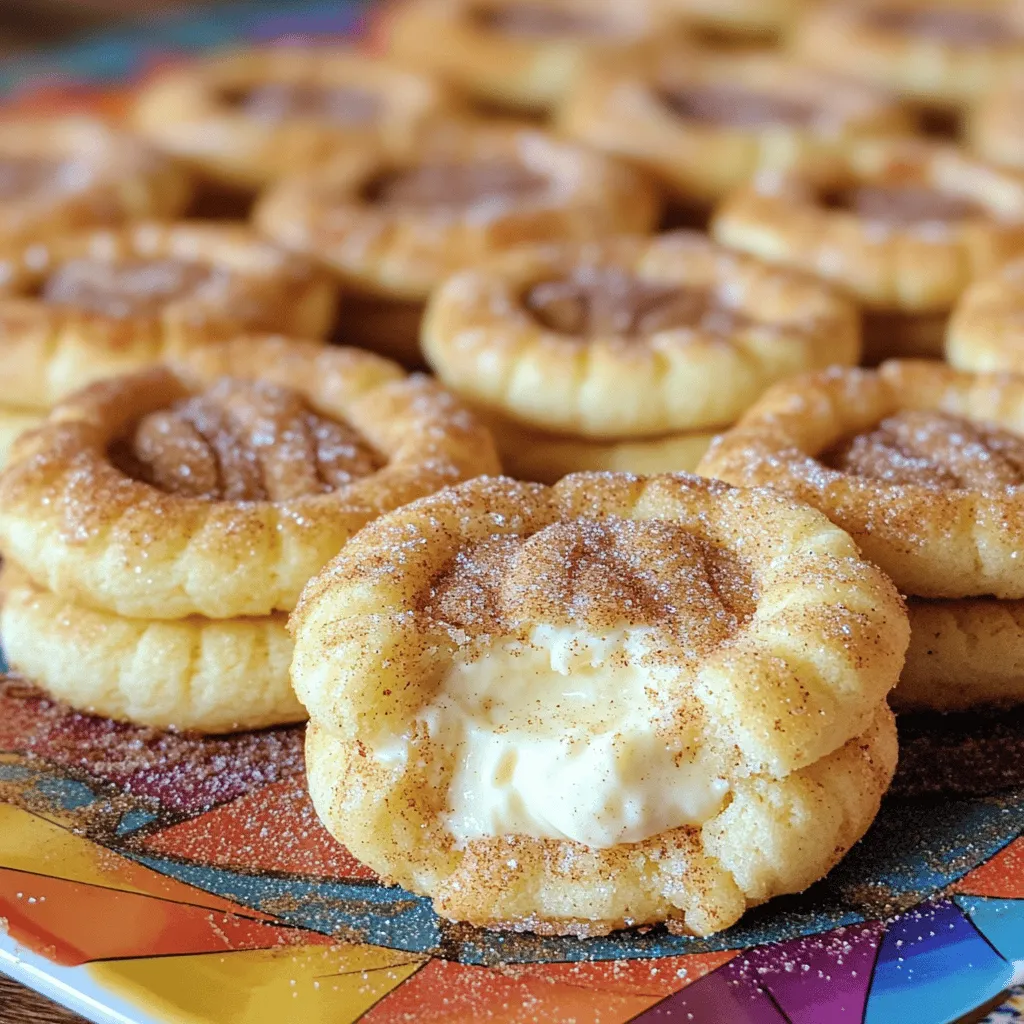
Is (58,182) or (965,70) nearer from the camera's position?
(58,182)

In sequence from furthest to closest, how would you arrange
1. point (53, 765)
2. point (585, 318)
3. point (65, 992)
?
point (585, 318) → point (53, 765) → point (65, 992)

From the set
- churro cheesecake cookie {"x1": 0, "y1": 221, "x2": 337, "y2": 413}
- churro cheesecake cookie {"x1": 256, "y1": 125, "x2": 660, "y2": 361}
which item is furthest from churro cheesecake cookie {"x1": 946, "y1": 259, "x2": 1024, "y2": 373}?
churro cheesecake cookie {"x1": 0, "y1": 221, "x2": 337, "y2": 413}

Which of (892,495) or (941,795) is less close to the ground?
(892,495)

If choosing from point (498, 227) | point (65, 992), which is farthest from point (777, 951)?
point (498, 227)

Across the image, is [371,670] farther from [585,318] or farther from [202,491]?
[585,318]

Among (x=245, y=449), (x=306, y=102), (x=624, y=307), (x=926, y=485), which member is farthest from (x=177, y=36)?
(x=926, y=485)

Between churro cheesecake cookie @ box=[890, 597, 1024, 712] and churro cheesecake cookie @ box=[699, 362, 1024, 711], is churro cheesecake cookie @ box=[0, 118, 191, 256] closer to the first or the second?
churro cheesecake cookie @ box=[699, 362, 1024, 711]

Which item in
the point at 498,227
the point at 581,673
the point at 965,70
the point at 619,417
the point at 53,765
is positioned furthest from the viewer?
the point at 965,70
